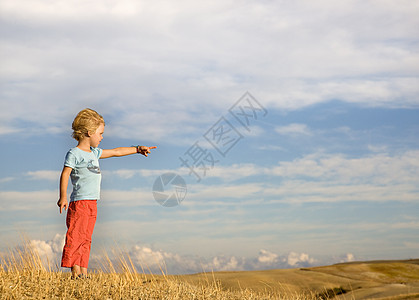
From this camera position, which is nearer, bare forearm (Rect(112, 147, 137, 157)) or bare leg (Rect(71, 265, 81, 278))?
bare leg (Rect(71, 265, 81, 278))

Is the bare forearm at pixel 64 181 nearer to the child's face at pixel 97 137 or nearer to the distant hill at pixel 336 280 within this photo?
the child's face at pixel 97 137

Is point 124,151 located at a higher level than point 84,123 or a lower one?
lower

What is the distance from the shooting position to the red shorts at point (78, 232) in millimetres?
5145

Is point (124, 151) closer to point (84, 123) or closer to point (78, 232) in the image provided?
point (84, 123)

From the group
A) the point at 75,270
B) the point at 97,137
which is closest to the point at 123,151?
the point at 97,137

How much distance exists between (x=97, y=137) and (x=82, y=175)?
509 mm

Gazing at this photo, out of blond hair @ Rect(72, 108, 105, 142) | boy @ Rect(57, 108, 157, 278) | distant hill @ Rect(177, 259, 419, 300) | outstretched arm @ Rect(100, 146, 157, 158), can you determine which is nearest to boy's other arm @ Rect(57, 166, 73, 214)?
boy @ Rect(57, 108, 157, 278)

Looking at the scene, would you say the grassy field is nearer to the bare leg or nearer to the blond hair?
the bare leg

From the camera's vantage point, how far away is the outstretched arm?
571cm

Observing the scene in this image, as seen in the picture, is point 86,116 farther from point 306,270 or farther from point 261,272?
point 306,270

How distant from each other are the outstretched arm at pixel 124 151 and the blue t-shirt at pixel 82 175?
390 mm

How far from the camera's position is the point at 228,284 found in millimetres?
7879

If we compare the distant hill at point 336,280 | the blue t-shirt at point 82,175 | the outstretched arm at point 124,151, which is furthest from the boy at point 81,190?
the distant hill at point 336,280

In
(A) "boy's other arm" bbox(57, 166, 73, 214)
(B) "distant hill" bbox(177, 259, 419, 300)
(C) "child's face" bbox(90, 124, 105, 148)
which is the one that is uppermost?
(C) "child's face" bbox(90, 124, 105, 148)
